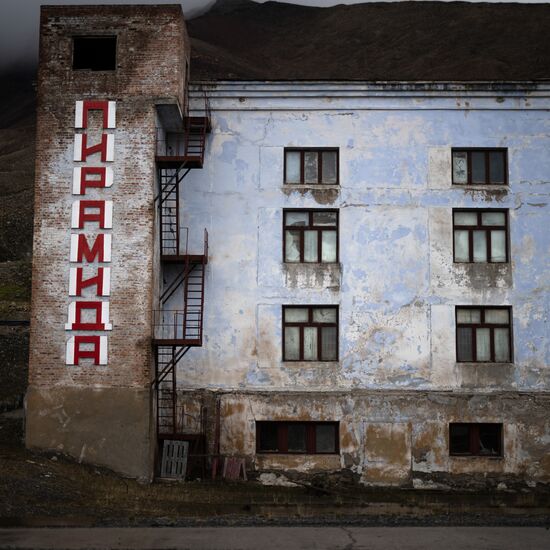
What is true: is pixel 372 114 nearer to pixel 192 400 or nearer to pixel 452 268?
pixel 452 268

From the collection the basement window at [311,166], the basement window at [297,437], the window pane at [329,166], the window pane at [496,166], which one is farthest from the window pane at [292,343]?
the window pane at [496,166]

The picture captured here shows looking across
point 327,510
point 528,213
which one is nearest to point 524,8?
point 528,213

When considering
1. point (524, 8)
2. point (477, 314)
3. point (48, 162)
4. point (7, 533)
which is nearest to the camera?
point (7, 533)

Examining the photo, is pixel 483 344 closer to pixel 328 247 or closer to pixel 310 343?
pixel 310 343

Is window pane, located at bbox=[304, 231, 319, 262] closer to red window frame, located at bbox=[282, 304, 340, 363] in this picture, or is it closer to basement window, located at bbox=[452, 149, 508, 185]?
red window frame, located at bbox=[282, 304, 340, 363]

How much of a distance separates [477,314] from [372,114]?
19.8ft

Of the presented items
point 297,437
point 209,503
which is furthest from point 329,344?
point 209,503

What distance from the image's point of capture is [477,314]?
23234mm

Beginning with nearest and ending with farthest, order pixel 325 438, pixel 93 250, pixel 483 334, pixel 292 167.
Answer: pixel 93 250 < pixel 325 438 < pixel 483 334 < pixel 292 167

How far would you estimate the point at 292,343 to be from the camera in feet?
75.6

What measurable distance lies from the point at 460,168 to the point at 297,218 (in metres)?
4.62

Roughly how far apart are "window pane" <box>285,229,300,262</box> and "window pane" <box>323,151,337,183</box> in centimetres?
169

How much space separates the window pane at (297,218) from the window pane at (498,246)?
499cm

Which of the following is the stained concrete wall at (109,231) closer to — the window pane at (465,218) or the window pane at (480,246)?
the window pane at (465,218)
